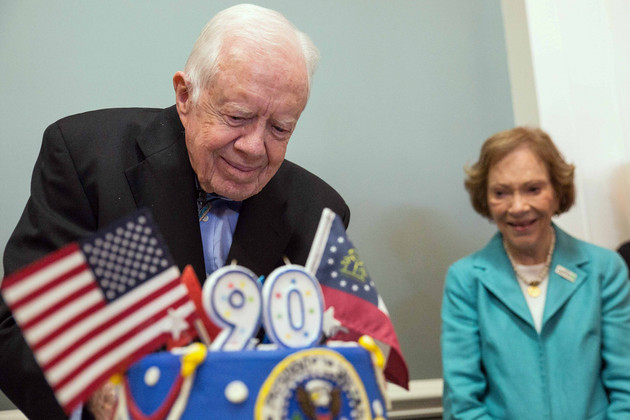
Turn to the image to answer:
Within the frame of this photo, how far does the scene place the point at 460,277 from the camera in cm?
197

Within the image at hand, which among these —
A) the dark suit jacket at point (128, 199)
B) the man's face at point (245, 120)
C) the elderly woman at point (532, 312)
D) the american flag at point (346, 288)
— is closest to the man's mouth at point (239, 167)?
the man's face at point (245, 120)

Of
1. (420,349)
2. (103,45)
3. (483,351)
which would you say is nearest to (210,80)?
(103,45)

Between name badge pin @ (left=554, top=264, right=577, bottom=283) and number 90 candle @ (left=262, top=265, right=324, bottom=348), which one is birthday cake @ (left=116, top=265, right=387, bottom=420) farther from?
name badge pin @ (left=554, top=264, right=577, bottom=283)

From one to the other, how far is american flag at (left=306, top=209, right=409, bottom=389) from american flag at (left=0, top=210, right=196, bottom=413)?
0.22 meters

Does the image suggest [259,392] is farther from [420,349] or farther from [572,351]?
[420,349]

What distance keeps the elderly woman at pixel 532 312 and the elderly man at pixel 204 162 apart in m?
0.76

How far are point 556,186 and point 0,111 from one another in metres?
1.87

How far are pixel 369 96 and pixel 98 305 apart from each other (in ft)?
6.29

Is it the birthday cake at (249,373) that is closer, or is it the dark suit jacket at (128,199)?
the birthday cake at (249,373)

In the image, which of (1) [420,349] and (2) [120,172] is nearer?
(2) [120,172]

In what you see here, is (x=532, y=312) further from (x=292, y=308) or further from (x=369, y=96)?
(x=292, y=308)

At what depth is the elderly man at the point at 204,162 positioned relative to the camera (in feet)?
3.92

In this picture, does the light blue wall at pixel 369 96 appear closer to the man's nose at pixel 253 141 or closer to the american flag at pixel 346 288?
the man's nose at pixel 253 141

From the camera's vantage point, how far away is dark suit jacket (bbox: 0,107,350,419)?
1175 millimetres
